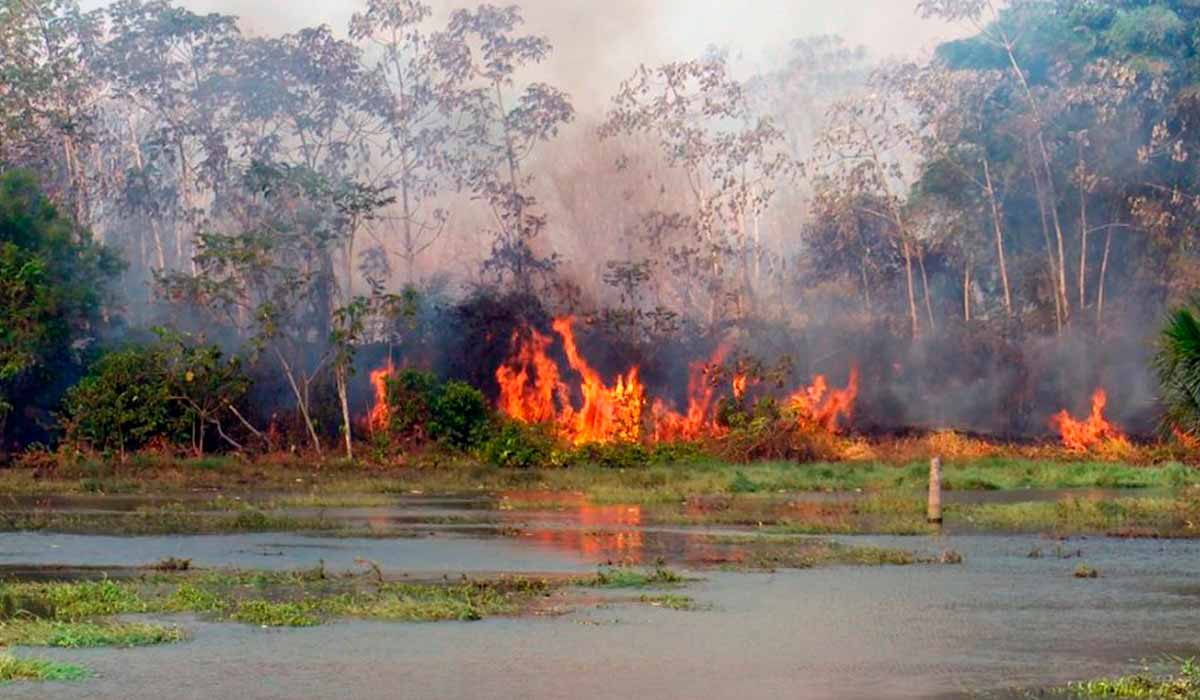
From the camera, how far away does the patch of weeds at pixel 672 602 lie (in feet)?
58.6

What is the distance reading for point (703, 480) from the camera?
37.5 meters

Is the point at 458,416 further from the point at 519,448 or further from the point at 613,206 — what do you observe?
the point at 613,206

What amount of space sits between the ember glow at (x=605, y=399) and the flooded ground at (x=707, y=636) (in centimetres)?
2072

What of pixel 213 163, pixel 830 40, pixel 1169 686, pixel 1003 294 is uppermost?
pixel 830 40

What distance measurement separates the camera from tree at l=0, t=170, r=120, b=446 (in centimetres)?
4294

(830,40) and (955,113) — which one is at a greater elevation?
(830,40)

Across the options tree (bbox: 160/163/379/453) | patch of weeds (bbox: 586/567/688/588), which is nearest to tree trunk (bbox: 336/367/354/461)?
tree (bbox: 160/163/379/453)

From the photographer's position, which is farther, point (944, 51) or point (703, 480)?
point (944, 51)

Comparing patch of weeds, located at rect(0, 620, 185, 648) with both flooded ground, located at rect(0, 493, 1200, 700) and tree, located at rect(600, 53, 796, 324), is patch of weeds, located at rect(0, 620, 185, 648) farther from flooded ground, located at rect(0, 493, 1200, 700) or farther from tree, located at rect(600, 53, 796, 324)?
tree, located at rect(600, 53, 796, 324)

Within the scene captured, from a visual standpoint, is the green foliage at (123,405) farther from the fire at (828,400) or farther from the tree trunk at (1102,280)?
the tree trunk at (1102,280)

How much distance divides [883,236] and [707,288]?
615 centimetres

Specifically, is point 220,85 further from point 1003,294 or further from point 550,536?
point 550,536

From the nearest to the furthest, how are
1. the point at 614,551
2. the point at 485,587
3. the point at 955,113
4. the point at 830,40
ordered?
the point at 485,587 → the point at 614,551 → the point at 955,113 → the point at 830,40

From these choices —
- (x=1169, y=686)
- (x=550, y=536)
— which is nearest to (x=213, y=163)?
(x=550, y=536)
